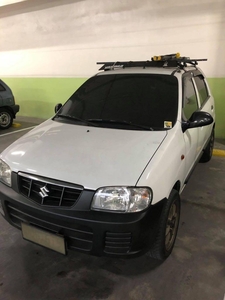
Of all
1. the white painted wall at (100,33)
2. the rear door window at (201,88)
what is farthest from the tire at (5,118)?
the rear door window at (201,88)

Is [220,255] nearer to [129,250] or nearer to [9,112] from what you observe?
[129,250]

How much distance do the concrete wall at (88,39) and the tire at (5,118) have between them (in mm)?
1188

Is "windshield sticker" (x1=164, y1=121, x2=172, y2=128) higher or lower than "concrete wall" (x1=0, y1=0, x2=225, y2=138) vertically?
lower

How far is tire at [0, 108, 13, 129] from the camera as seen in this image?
6.13m

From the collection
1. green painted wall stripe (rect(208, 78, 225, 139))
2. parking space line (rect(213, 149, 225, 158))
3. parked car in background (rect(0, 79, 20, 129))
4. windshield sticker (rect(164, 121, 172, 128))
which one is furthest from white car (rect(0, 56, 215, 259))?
parked car in background (rect(0, 79, 20, 129))

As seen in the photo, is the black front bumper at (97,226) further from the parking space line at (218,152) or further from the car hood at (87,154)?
the parking space line at (218,152)

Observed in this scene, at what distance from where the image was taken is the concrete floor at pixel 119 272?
179 centimetres

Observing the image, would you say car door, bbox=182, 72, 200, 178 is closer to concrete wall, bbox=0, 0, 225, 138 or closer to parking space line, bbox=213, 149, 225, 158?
parking space line, bbox=213, 149, 225, 158

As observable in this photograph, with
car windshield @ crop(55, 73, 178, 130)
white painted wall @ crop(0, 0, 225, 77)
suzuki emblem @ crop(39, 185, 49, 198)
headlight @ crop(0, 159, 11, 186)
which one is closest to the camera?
suzuki emblem @ crop(39, 185, 49, 198)

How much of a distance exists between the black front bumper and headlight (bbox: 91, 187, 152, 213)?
4cm

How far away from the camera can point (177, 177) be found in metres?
2.03

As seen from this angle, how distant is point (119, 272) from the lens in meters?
1.97

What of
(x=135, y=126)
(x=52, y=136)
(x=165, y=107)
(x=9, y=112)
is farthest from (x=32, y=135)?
(x=9, y=112)

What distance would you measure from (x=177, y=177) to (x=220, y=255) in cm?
80
